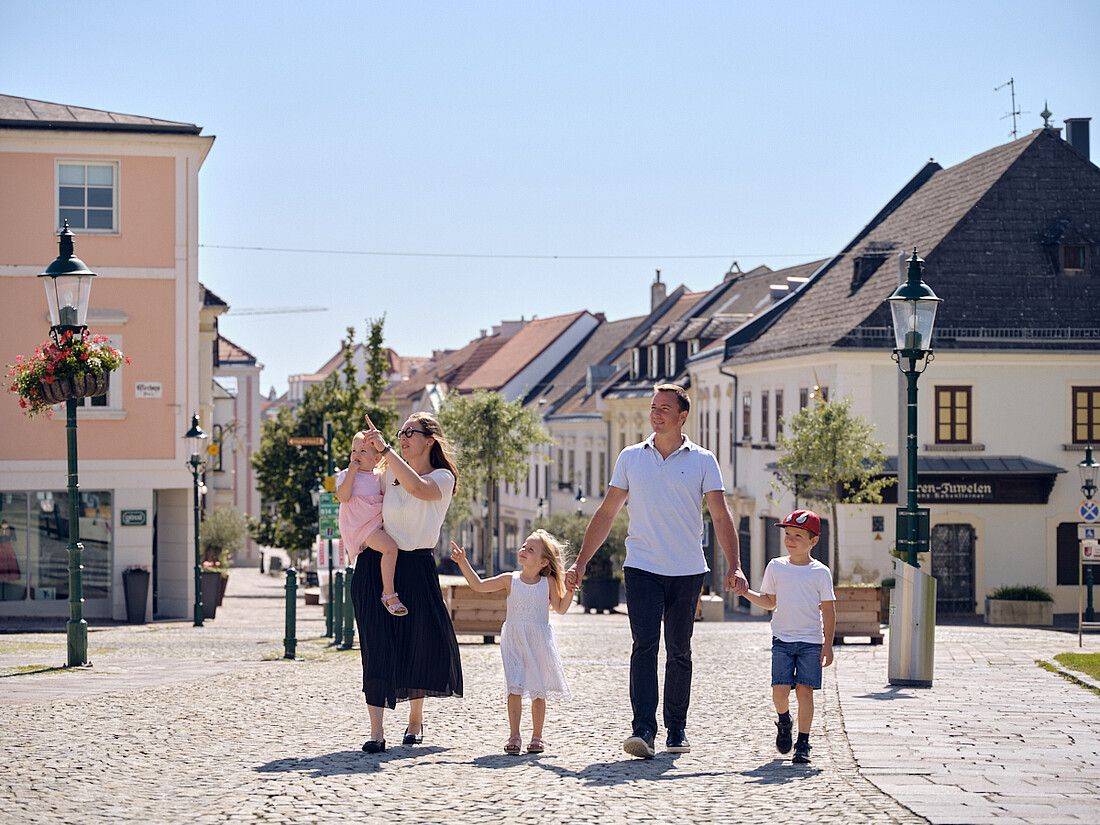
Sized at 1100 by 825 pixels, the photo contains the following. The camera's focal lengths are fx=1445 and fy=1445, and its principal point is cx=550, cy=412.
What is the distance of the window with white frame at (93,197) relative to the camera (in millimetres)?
27453

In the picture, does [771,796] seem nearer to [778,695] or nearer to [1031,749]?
[778,695]

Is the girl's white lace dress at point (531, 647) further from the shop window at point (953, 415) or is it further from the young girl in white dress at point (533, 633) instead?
the shop window at point (953, 415)

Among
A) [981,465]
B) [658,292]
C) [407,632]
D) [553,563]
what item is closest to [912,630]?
[553,563]

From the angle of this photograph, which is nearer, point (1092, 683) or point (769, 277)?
point (1092, 683)

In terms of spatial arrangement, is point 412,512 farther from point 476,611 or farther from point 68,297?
point 476,611

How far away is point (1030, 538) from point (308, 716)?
91.3 ft

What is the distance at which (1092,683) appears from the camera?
40.8 ft

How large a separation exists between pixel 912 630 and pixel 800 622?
475 centimetres

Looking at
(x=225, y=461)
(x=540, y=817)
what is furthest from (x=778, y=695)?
(x=225, y=461)

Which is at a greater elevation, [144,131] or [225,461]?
[144,131]

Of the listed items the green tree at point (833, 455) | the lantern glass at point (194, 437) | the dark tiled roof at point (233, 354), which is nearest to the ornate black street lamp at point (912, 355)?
the lantern glass at point (194, 437)

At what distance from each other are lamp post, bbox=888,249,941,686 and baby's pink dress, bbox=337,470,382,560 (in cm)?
605

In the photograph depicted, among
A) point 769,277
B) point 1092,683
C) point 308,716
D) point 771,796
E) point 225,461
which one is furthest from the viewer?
point 225,461

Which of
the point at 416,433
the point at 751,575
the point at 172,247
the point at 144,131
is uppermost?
the point at 144,131
